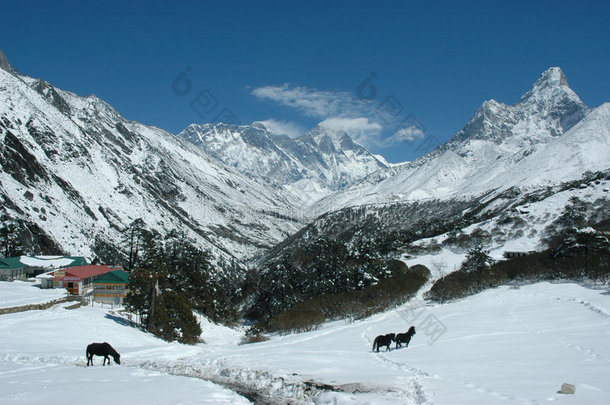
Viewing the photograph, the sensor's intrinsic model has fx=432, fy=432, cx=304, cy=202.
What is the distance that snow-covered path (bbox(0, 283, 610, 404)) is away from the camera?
16000 millimetres

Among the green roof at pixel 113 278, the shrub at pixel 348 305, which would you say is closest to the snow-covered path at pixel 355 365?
the shrub at pixel 348 305

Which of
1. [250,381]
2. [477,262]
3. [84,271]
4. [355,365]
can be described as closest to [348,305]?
[477,262]

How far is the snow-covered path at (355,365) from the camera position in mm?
16000

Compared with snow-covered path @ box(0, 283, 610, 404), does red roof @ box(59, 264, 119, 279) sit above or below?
above

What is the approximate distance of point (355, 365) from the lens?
2284cm

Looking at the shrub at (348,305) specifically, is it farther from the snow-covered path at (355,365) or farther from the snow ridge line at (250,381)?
the snow ridge line at (250,381)

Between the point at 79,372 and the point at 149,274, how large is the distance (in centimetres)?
2669

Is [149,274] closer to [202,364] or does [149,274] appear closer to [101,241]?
[202,364]

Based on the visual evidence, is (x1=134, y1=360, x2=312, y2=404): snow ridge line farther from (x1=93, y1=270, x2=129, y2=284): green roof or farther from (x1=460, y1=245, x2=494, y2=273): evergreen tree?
(x1=460, y1=245, x2=494, y2=273): evergreen tree

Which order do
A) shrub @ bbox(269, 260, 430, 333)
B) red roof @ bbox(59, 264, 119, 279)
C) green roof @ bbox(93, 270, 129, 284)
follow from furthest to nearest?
red roof @ bbox(59, 264, 119, 279) < green roof @ bbox(93, 270, 129, 284) < shrub @ bbox(269, 260, 430, 333)

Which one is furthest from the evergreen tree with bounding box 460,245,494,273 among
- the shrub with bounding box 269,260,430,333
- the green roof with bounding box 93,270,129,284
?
the green roof with bounding box 93,270,129,284

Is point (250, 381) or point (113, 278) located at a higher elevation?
point (113, 278)

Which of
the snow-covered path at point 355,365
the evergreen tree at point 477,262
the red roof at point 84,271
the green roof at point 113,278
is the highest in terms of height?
the red roof at point 84,271

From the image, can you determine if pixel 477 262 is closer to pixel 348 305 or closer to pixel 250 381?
pixel 348 305
